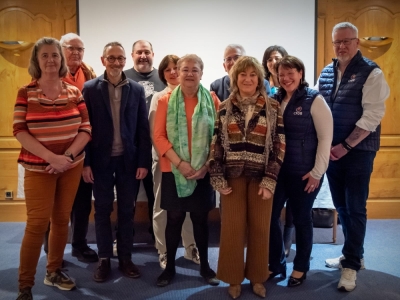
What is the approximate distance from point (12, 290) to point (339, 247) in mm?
2302

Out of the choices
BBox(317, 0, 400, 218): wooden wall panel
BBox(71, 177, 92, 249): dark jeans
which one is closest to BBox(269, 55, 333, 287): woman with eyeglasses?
BBox(71, 177, 92, 249): dark jeans

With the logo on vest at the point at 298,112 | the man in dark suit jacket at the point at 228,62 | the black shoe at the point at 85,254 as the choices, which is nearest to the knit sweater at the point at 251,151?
the logo on vest at the point at 298,112

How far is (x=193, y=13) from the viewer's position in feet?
11.9

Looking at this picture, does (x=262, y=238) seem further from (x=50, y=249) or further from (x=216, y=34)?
(x=216, y=34)

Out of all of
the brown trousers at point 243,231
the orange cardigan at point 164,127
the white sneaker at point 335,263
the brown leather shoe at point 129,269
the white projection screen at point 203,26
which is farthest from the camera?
the white projection screen at point 203,26

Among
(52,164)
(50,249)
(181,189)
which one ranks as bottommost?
(50,249)

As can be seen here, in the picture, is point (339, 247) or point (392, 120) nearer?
point (339, 247)

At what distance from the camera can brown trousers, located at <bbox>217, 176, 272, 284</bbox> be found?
2119 mm

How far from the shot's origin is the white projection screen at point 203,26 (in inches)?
142

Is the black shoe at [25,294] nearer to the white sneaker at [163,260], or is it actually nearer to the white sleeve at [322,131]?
the white sneaker at [163,260]

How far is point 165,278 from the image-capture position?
2381mm

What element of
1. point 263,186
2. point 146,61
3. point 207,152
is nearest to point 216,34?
point 146,61

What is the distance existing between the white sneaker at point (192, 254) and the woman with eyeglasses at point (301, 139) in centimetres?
79

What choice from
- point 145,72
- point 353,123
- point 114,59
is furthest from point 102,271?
Result: point 353,123
